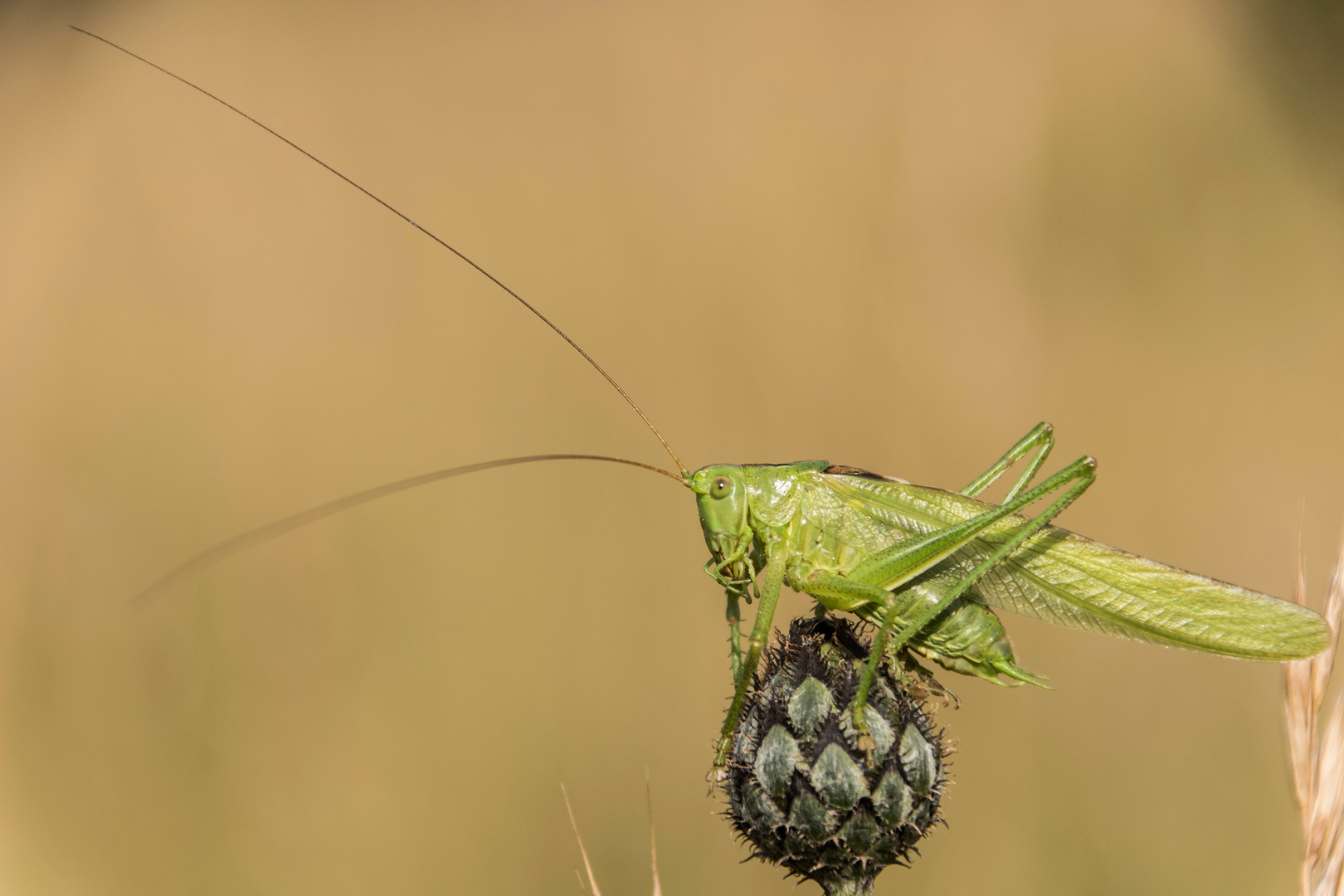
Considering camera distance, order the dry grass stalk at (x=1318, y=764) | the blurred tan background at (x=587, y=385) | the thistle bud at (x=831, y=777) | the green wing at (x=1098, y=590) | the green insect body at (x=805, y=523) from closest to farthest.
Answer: the dry grass stalk at (x=1318, y=764) < the thistle bud at (x=831, y=777) < the green wing at (x=1098, y=590) < the green insect body at (x=805, y=523) < the blurred tan background at (x=587, y=385)

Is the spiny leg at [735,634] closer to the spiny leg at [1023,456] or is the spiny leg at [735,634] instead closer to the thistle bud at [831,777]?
the thistle bud at [831,777]

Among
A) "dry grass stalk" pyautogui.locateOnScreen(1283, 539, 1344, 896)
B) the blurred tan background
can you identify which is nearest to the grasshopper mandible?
"dry grass stalk" pyautogui.locateOnScreen(1283, 539, 1344, 896)

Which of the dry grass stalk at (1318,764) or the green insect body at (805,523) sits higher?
the green insect body at (805,523)

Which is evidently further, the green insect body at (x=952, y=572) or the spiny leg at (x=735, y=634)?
the spiny leg at (x=735, y=634)

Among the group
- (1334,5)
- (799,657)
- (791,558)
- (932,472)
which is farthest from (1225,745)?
(1334,5)

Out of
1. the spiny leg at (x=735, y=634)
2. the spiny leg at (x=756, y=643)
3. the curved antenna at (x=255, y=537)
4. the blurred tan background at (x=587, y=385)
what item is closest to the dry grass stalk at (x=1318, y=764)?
the spiny leg at (x=756, y=643)

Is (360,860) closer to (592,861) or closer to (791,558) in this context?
(592,861)

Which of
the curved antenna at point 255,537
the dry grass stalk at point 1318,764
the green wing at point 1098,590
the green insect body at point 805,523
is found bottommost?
the dry grass stalk at point 1318,764

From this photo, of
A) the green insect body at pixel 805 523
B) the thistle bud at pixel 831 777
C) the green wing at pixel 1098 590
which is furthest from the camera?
the green insect body at pixel 805 523

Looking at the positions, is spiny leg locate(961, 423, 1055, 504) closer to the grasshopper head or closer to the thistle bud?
the grasshopper head
